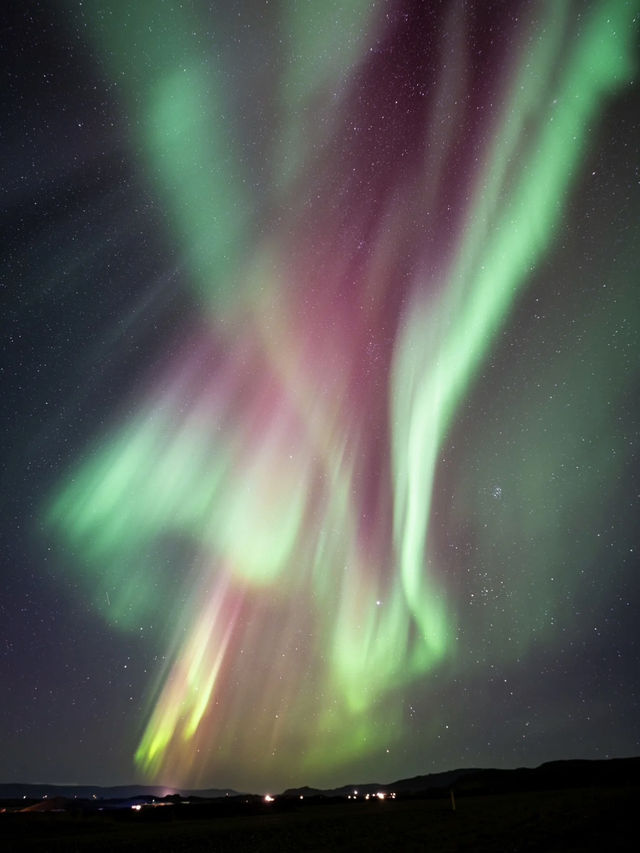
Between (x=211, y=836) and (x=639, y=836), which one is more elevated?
(x=211, y=836)

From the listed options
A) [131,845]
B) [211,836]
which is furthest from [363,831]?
[131,845]

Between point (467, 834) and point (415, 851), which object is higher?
point (467, 834)

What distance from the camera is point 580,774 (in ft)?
327

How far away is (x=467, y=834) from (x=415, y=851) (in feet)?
18.6

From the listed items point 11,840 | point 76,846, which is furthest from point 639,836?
point 11,840

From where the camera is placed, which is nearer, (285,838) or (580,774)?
(285,838)

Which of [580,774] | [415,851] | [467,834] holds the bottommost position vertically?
[415,851]

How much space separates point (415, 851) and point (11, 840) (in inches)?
1160

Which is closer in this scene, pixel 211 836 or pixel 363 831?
pixel 363 831

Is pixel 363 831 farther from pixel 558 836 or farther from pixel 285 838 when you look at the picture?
pixel 558 836

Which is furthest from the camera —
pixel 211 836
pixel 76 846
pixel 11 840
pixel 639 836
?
pixel 11 840

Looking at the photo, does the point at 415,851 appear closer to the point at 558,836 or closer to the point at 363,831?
the point at 558,836

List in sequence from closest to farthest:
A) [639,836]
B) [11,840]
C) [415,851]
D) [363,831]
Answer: [639,836]
[415,851]
[363,831]
[11,840]

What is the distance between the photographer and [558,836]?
2302 cm
